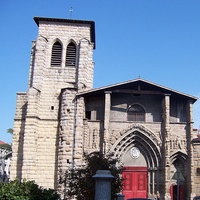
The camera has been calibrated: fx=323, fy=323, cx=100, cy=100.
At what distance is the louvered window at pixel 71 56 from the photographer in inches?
973

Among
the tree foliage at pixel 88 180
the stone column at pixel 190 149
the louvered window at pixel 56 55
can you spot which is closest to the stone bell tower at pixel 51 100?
the louvered window at pixel 56 55

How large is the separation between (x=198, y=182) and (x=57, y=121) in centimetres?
1038

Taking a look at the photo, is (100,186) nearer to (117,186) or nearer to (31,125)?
(117,186)

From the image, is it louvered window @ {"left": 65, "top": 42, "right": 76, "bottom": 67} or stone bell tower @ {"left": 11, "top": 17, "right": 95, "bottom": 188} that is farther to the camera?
louvered window @ {"left": 65, "top": 42, "right": 76, "bottom": 67}

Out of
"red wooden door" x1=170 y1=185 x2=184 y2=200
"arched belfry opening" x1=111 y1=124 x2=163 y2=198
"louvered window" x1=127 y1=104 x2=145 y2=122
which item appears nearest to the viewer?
"red wooden door" x1=170 y1=185 x2=184 y2=200

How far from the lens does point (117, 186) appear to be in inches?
559

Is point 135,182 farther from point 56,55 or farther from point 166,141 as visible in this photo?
point 56,55

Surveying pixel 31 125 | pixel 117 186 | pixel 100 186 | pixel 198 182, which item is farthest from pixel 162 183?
pixel 100 186

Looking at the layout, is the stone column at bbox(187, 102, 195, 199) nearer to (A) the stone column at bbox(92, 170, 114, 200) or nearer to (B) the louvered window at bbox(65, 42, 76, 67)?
(B) the louvered window at bbox(65, 42, 76, 67)

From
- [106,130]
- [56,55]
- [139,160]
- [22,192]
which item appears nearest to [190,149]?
[139,160]

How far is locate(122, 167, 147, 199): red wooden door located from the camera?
21.9 metres

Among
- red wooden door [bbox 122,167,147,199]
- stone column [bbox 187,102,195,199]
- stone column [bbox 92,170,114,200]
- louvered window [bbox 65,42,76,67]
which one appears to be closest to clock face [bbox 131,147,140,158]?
red wooden door [bbox 122,167,147,199]

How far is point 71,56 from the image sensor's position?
24906 mm

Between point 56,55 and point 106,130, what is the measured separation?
7424 millimetres
